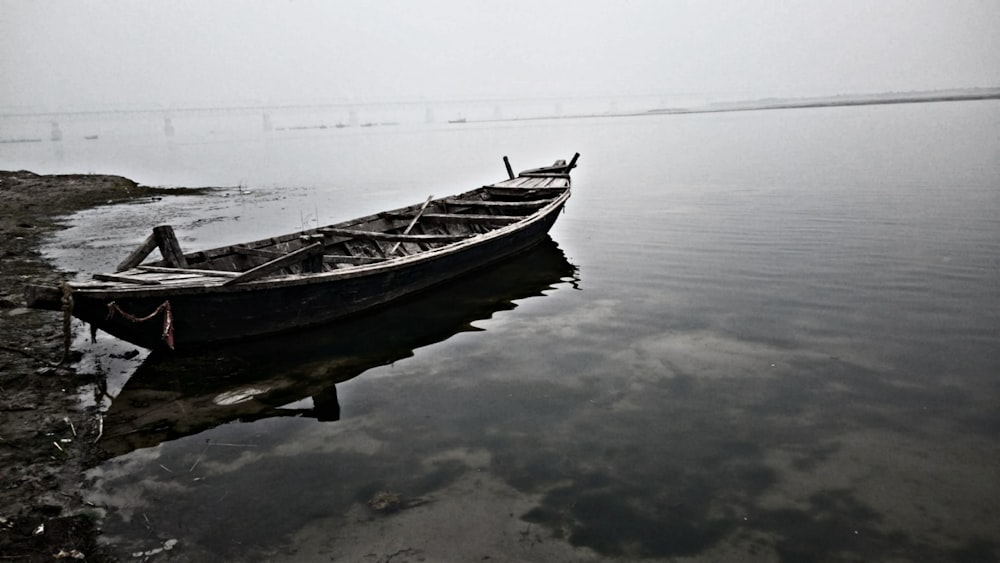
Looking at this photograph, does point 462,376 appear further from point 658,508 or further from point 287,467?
point 658,508

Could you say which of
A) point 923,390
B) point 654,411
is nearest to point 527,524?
point 654,411

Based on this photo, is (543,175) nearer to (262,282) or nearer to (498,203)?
(498,203)

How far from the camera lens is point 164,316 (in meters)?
6.73

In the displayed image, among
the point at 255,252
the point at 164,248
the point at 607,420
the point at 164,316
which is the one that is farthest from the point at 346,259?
the point at 607,420

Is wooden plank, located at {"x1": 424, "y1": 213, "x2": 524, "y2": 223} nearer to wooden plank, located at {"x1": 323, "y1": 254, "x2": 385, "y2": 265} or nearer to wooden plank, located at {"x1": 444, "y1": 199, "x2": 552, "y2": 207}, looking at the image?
wooden plank, located at {"x1": 444, "y1": 199, "x2": 552, "y2": 207}

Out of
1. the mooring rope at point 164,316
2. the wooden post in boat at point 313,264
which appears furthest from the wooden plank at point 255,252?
the mooring rope at point 164,316

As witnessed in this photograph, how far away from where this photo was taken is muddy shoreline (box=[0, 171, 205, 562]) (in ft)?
13.7

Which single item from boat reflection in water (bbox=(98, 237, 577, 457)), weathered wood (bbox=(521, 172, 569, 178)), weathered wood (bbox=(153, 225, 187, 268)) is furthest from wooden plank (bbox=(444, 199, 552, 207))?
weathered wood (bbox=(153, 225, 187, 268))

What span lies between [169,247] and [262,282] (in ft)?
6.28

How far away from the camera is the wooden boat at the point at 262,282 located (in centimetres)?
654

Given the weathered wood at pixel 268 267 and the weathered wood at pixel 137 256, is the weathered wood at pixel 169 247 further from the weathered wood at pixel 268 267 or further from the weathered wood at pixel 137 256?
the weathered wood at pixel 268 267

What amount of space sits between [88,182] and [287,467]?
31091mm

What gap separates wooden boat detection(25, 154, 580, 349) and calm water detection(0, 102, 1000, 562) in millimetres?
458

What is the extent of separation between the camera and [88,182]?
2897 centimetres
